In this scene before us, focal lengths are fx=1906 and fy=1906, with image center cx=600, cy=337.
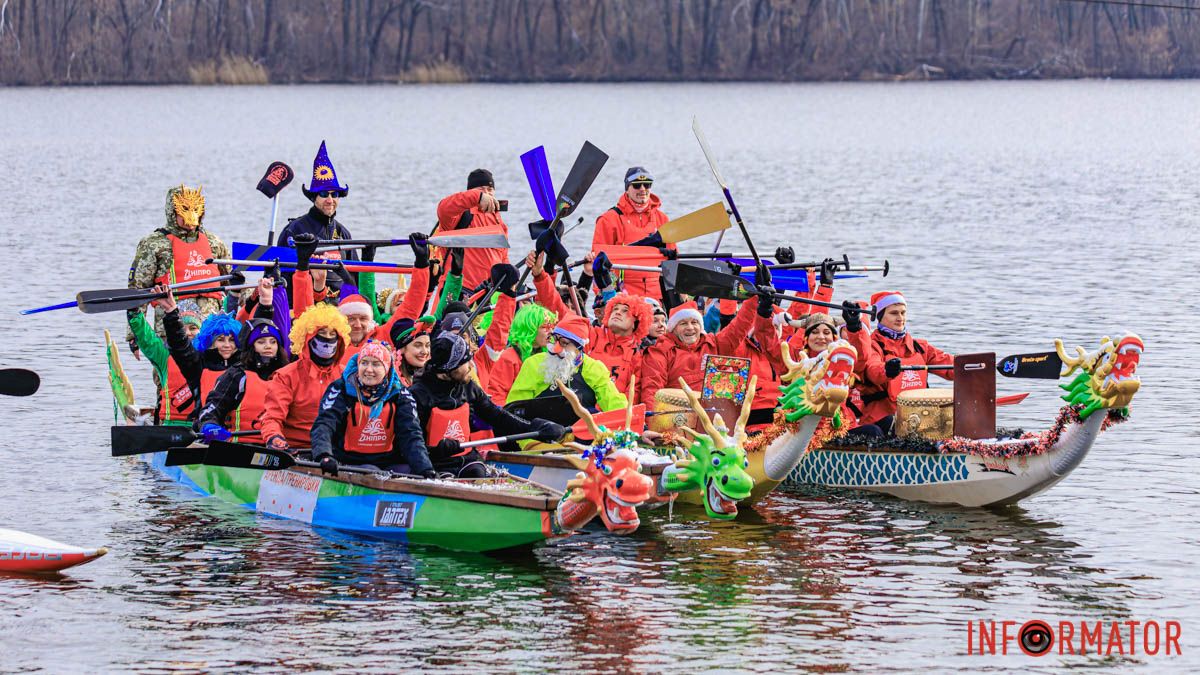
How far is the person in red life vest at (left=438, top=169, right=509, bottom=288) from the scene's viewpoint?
18.3m

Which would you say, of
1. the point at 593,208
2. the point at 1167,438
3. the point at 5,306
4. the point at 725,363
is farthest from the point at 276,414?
the point at 593,208

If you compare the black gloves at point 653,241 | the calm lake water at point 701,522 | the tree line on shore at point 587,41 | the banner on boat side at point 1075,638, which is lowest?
the banner on boat side at point 1075,638

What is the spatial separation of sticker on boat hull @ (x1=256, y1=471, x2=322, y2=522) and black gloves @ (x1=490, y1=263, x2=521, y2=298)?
2.88m

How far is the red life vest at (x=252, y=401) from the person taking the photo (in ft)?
51.4

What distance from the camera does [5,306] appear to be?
2936 centimetres

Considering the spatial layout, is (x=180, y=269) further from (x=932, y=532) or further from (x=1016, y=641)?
(x=1016, y=641)

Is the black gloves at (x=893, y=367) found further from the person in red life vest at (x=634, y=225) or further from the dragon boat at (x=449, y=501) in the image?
the person in red life vest at (x=634, y=225)

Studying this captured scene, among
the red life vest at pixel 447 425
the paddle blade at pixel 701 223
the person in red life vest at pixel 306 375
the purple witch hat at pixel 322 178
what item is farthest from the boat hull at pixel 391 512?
the paddle blade at pixel 701 223

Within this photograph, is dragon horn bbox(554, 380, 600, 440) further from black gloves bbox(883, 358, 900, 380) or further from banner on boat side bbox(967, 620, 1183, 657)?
black gloves bbox(883, 358, 900, 380)

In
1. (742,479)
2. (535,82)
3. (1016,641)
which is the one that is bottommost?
(1016,641)

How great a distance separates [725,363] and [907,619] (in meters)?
3.79

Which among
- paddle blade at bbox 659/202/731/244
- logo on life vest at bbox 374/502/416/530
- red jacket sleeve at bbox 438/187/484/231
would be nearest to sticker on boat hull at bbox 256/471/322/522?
logo on life vest at bbox 374/502/416/530

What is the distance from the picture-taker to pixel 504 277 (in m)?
17.2

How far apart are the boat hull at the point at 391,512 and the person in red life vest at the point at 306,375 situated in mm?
407
